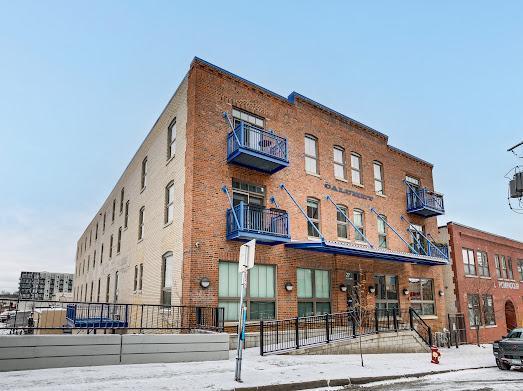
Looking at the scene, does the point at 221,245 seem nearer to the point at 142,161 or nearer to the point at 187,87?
the point at 187,87

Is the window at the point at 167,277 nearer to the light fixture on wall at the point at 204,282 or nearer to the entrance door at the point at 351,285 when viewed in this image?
the light fixture on wall at the point at 204,282

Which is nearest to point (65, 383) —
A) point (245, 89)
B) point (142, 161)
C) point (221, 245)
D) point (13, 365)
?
point (13, 365)

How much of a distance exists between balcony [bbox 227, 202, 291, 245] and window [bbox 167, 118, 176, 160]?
15.5 feet

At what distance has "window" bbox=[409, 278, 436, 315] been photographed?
23406 mm

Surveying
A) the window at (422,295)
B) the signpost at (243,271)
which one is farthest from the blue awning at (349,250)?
the signpost at (243,271)

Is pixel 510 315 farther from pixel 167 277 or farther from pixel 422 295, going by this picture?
pixel 167 277

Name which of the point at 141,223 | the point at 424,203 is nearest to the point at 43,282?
the point at 141,223

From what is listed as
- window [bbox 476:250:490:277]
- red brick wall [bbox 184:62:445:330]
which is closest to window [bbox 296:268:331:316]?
red brick wall [bbox 184:62:445:330]

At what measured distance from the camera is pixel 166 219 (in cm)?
1858

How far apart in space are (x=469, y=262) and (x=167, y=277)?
21.5 m

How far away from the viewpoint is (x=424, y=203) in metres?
25.0

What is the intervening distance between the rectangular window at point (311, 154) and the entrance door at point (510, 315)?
867 inches

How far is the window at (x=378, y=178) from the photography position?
24094 millimetres

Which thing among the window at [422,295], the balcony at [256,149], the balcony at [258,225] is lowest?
the window at [422,295]
